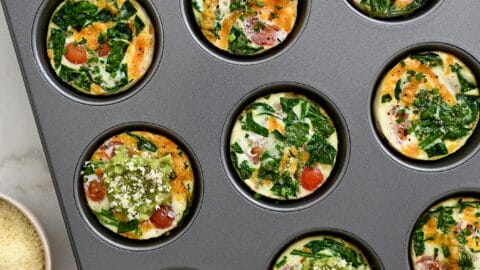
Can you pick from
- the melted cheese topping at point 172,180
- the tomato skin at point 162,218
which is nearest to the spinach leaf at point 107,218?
the melted cheese topping at point 172,180

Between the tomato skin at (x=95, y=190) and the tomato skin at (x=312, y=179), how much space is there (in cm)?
90

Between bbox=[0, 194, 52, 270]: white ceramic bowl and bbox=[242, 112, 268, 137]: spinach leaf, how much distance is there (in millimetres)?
1101

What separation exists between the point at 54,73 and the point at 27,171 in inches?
27.6

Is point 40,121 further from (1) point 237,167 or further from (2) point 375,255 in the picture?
(2) point 375,255

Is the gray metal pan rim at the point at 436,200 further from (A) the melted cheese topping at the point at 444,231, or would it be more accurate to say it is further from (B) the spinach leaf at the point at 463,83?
(B) the spinach leaf at the point at 463,83

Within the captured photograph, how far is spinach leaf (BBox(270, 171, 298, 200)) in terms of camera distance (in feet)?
9.59

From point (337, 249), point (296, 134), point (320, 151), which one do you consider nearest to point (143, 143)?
point (296, 134)

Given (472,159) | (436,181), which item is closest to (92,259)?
(436,181)

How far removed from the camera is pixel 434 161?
296 centimetres

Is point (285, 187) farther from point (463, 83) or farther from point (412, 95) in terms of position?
point (463, 83)

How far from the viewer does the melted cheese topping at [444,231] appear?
2.92 metres

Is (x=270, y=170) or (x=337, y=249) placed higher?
(x=270, y=170)

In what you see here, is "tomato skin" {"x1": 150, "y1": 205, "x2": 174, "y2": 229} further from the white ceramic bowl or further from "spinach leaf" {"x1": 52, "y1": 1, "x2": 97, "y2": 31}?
"spinach leaf" {"x1": 52, "y1": 1, "x2": 97, "y2": 31}

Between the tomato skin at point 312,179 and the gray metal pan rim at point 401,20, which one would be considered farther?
the tomato skin at point 312,179
